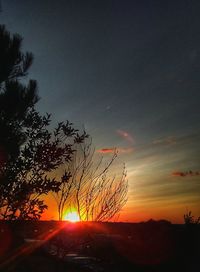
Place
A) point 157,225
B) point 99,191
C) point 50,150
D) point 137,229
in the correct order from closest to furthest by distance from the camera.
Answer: point 50,150
point 99,191
point 157,225
point 137,229

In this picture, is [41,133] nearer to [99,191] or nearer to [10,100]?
[10,100]

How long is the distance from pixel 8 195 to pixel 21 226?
2.74 ft

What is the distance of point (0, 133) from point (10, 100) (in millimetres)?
1029

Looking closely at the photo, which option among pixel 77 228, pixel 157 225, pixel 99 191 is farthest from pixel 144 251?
pixel 77 228

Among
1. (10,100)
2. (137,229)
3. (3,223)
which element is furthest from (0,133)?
(137,229)

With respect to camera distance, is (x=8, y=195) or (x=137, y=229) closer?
(x=8, y=195)

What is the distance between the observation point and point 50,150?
7.79 m

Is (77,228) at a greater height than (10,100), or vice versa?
(10,100)

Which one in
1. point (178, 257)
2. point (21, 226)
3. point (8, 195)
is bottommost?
point (178, 257)

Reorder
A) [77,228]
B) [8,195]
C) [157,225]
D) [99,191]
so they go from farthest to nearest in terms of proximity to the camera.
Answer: [77,228] → [157,225] → [99,191] → [8,195]

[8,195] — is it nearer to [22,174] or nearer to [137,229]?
[22,174]

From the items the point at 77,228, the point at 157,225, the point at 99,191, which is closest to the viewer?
the point at 99,191

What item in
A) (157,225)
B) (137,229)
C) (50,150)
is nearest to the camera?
(50,150)

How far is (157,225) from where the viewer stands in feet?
40.6
